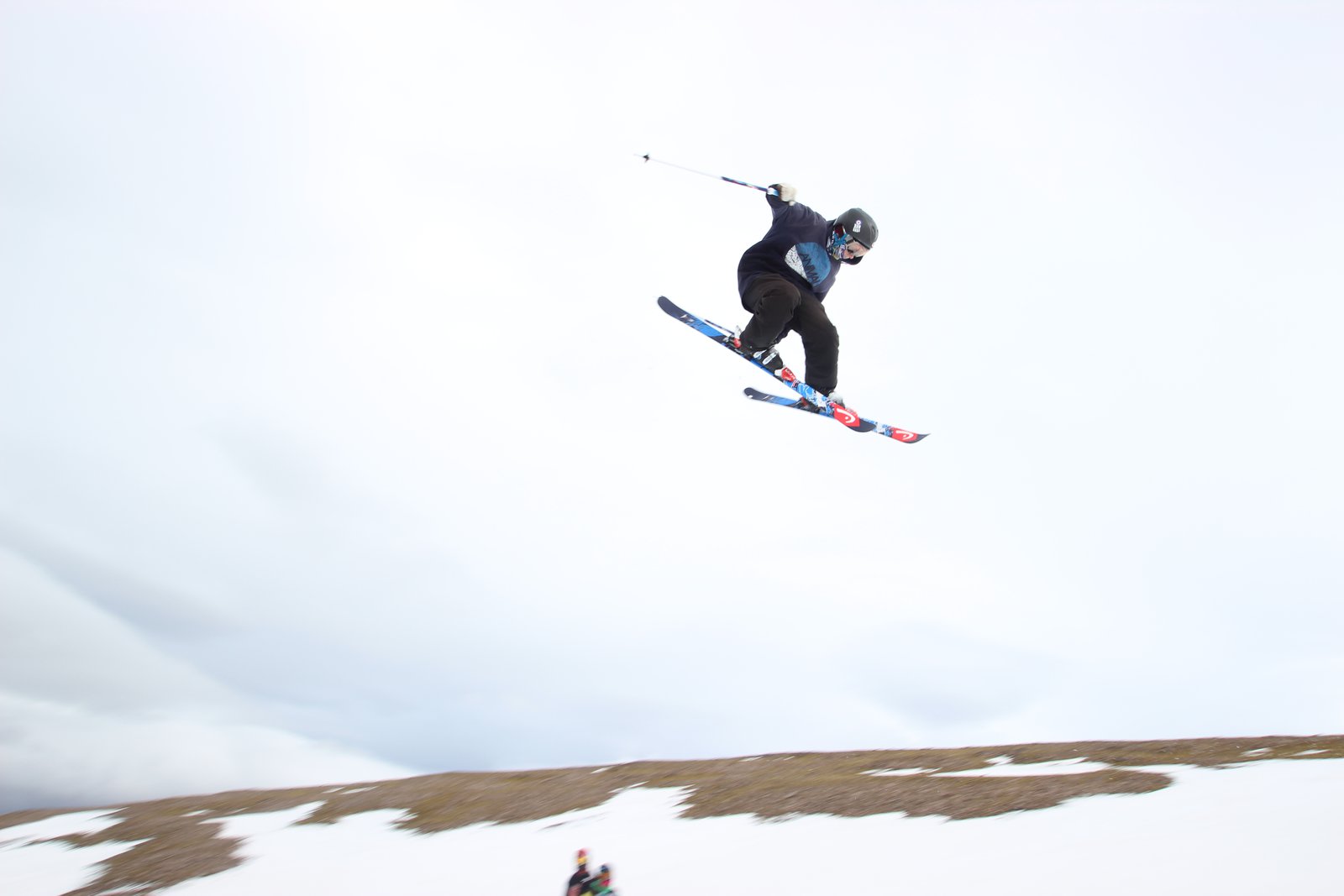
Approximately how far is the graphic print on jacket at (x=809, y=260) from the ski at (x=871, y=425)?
3516 millimetres

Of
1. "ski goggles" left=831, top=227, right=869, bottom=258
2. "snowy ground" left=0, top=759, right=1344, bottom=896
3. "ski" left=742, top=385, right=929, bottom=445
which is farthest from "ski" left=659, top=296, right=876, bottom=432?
"snowy ground" left=0, top=759, right=1344, bottom=896

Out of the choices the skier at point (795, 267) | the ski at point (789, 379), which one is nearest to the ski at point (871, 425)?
the ski at point (789, 379)

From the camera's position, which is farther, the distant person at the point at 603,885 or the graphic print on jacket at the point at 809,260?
the graphic print on jacket at the point at 809,260

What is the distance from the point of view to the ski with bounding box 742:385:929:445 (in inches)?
711

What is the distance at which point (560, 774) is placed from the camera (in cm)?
4000

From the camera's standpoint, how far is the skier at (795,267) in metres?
14.6

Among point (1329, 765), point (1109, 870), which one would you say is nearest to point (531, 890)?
point (1109, 870)

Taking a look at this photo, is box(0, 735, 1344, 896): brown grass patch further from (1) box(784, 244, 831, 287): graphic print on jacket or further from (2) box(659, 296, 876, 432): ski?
(1) box(784, 244, 831, 287): graphic print on jacket

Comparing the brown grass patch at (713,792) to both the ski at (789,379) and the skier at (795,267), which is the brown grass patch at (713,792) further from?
the skier at (795,267)

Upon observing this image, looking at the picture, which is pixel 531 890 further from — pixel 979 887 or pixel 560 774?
pixel 560 774

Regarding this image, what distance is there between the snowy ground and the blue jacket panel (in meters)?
10.8

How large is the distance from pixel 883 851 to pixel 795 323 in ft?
35.3

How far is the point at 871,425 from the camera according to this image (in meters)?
18.0

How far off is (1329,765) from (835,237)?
1577cm
